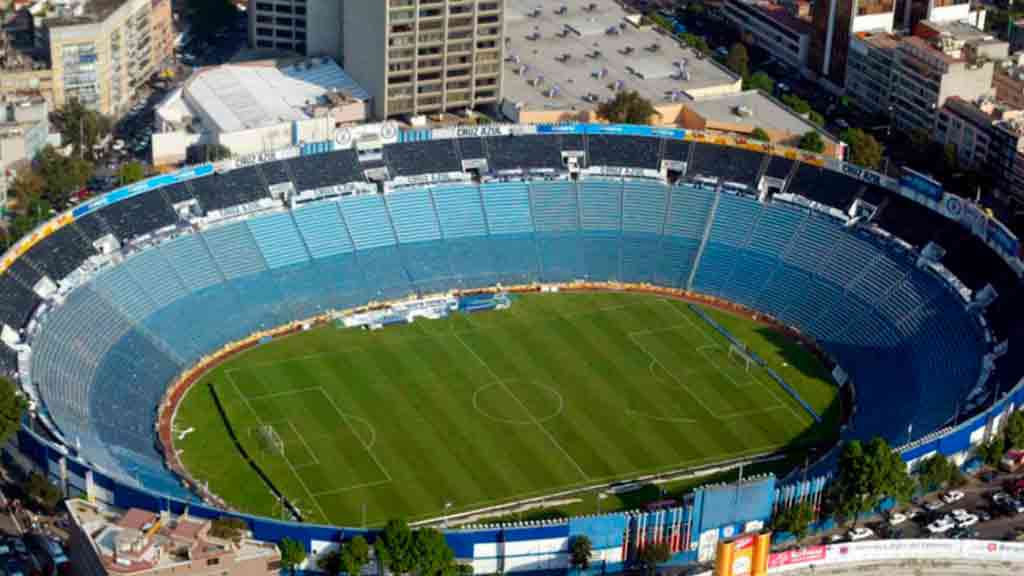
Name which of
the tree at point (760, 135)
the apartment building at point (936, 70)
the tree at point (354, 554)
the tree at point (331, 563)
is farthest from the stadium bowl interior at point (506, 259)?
the apartment building at point (936, 70)

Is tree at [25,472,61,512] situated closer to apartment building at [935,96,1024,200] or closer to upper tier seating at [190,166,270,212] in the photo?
upper tier seating at [190,166,270,212]

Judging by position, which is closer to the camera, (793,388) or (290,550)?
(290,550)

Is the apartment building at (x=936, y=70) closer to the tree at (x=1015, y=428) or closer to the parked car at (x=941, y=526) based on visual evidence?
the tree at (x=1015, y=428)

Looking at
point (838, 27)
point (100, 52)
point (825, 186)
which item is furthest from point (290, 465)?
point (838, 27)

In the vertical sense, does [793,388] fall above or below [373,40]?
below

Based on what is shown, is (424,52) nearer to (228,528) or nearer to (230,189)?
(230,189)

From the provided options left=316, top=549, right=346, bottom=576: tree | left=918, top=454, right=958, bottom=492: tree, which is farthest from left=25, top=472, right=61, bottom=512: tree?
left=918, top=454, right=958, bottom=492: tree

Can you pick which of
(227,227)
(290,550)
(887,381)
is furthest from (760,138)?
(290,550)

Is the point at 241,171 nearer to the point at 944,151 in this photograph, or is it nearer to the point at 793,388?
the point at 793,388
